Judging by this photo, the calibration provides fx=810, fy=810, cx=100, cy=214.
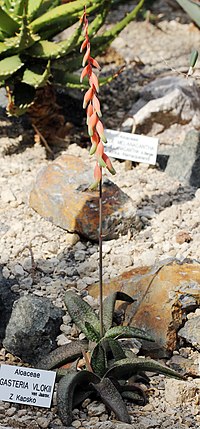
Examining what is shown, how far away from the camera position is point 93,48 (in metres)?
3.57

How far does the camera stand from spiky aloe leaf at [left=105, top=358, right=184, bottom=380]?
87.0 inches

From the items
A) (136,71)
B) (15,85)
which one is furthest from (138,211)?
(136,71)

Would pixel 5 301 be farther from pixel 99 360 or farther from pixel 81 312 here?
pixel 99 360

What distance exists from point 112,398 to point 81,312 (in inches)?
12.2

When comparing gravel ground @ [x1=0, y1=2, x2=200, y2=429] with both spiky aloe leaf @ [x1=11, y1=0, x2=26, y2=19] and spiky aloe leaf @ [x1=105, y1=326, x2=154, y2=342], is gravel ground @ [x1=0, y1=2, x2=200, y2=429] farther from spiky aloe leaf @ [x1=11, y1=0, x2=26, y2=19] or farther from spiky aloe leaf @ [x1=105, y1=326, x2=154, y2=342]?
spiky aloe leaf @ [x1=11, y1=0, x2=26, y2=19]

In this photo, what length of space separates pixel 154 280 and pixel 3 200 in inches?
33.5

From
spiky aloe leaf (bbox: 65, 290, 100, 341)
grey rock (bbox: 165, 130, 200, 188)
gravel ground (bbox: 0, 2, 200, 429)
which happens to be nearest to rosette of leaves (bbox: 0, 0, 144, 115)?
gravel ground (bbox: 0, 2, 200, 429)

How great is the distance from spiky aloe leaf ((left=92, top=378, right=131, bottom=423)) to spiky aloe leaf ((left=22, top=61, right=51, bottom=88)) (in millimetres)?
1388

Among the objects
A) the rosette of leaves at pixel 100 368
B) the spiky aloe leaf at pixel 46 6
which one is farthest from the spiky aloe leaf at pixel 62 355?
the spiky aloe leaf at pixel 46 6

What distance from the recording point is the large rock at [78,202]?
293cm

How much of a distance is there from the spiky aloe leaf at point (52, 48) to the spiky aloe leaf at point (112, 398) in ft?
5.00

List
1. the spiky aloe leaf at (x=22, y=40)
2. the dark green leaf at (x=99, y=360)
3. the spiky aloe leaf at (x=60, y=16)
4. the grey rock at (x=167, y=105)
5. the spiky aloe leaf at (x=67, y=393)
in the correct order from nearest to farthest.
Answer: the spiky aloe leaf at (x=67, y=393), the dark green leaf at (x=99, y=360), the spiky aloe leaf at (x=22, y=40), the spiky aloe leaf at (x=60, y=16), the grey rock at (x=167, y=105)

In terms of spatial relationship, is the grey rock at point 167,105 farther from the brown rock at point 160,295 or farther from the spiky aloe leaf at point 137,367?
the spiky aloe leaf at point 137,367

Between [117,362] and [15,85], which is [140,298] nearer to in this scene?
[117,362]
